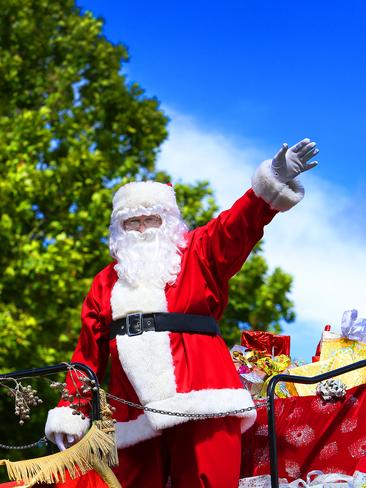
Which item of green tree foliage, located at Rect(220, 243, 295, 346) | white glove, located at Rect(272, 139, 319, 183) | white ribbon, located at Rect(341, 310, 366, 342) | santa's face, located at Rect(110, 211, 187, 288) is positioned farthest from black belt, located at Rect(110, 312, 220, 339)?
green tree foliage, located at Rect(220, 243, 295, 346)

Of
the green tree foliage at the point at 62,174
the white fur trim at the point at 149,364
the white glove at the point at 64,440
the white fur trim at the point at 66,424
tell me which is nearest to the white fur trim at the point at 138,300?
the white fur trim at the point at 149,364

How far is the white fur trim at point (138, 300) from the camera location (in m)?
3.98

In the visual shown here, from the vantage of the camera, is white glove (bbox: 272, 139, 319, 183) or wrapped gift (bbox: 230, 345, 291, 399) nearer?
white glove (bbox: 272, 139, 319, 183)

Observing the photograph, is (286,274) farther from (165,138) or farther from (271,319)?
(165,138)

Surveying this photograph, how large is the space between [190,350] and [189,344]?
0.11 ft

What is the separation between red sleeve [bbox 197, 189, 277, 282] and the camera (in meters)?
3.96

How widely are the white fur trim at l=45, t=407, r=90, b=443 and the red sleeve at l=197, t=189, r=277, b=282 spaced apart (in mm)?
990

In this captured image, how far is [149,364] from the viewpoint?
3.85 m

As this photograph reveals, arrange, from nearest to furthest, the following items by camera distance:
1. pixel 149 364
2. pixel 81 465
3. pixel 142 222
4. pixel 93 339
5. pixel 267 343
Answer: pixel 81 465
pixel 149 364
pixel 93 339
pixel 142 222
pixel 267 343

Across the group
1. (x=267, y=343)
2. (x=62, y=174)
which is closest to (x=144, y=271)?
(x=267, y=343)

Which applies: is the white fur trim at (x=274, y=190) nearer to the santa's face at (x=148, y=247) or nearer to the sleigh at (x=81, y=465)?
the santa's face at (x=148, y=247)

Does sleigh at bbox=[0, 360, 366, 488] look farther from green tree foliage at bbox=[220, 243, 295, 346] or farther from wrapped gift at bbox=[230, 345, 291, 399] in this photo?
green tree foliage at bbox=[220, 243, 295, 346]

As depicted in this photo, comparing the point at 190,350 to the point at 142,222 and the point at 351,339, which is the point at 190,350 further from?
the point at 351,339

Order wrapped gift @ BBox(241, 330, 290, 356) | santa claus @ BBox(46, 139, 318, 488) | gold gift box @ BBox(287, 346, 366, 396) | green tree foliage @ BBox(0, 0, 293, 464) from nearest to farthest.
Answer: santa claus @ BBox(46, 139, 318, 488), gold gift box @ BBox(287, 346, 366, 396), wrapped gift @ BBox(241, 330, 290, 356), green tree foliage @ BBox(0, 0, 293, 464)
